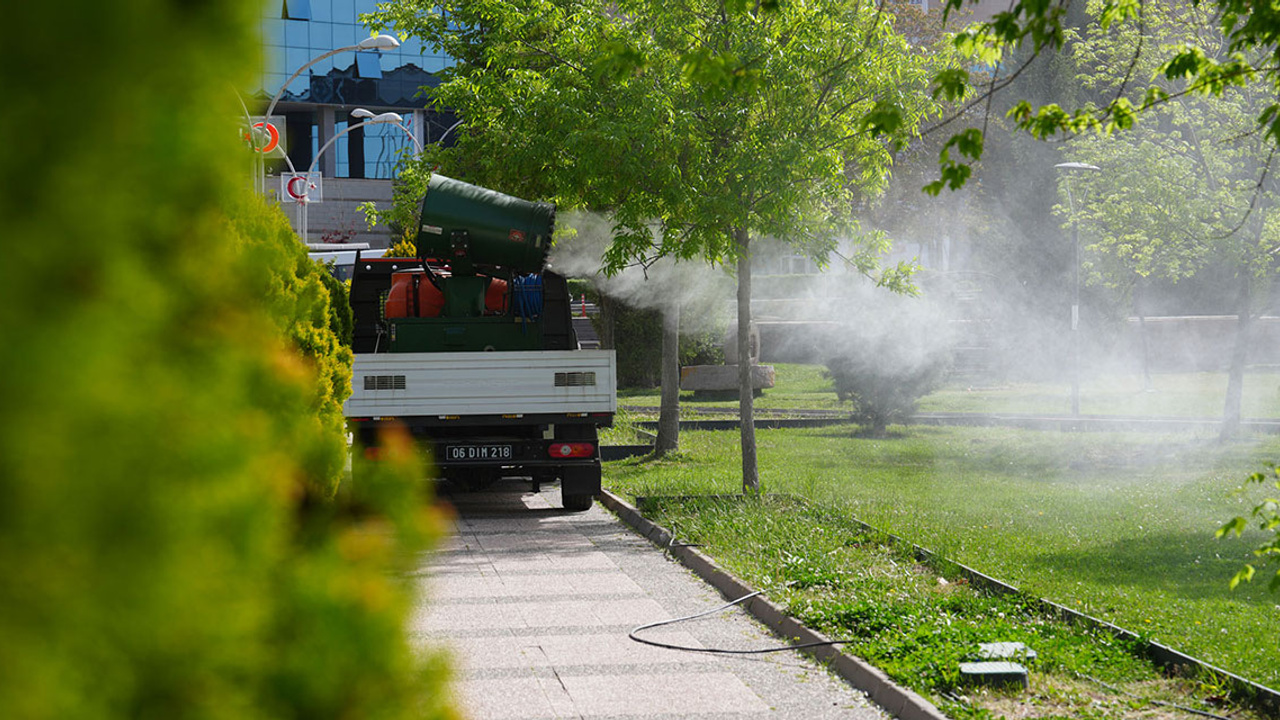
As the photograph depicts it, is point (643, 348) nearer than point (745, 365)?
No

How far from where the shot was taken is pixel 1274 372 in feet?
125

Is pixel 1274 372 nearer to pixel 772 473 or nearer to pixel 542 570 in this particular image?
pixel 772 473

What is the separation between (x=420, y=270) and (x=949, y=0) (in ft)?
35.1

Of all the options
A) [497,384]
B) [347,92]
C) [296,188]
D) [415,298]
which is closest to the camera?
[497,384]

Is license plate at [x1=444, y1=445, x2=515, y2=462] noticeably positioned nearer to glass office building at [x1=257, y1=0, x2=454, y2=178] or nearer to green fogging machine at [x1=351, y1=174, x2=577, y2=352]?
green fogging machine at [x1=351, y1=174, x2=577, y2=352]

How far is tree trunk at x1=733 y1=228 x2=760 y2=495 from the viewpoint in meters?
13.1

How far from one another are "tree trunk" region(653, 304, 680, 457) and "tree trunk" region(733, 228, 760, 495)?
446 cm

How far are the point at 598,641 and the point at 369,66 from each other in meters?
54.5

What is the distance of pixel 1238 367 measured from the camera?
20188mm

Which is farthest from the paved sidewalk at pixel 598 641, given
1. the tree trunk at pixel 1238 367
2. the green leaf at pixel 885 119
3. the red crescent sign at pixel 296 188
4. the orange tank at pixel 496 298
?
the red crescent sign at pixel 296 188

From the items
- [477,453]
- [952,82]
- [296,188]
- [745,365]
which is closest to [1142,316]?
[296,188]

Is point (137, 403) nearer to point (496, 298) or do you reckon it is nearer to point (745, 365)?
point (745, 365)

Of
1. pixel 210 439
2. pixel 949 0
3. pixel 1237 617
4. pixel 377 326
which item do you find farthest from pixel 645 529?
pixel 210 439

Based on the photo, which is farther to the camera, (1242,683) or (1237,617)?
(1237,617)
